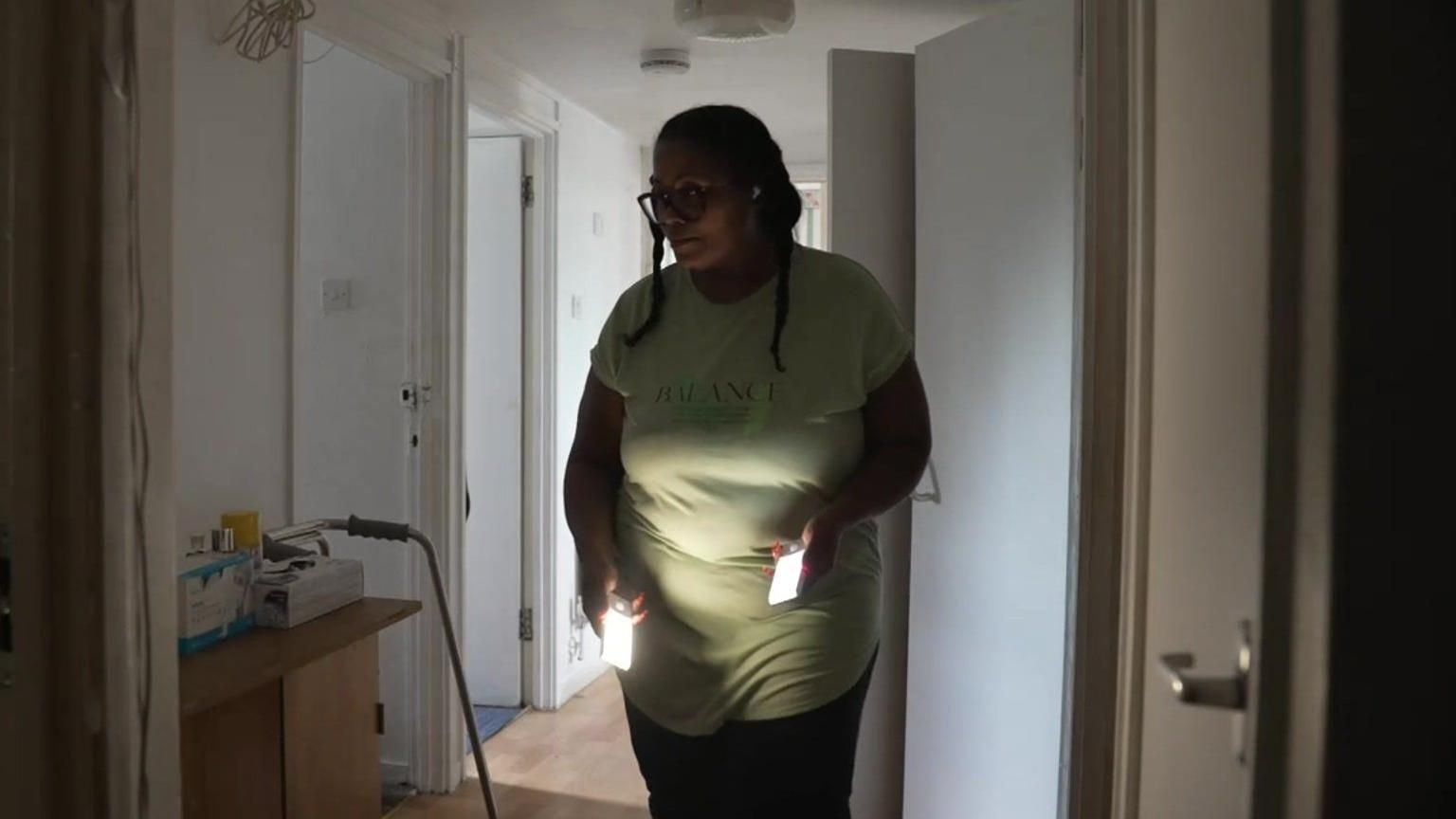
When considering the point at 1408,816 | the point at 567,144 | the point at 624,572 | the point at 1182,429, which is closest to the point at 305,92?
the point at 567,144

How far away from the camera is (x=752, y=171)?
130cm

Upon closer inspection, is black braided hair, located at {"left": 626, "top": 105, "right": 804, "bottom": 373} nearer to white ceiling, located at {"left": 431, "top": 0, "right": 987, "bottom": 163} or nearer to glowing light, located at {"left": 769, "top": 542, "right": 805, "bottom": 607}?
glowing light, located at {"left": 769, "top": 542, "right": 805, "bottom": 607}

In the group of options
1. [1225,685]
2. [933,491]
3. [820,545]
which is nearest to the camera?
[1225,685]

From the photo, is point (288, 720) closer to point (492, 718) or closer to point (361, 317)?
point (361, 317)

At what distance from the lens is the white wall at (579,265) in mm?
3758

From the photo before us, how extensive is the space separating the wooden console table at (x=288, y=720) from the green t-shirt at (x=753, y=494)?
634 mm

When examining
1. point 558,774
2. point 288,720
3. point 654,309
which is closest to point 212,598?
point 288,720

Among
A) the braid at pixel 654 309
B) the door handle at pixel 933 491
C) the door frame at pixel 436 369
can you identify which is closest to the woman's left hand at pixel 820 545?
the braid at pixel 654 309

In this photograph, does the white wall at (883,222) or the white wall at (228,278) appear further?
the white wall at (883,222)

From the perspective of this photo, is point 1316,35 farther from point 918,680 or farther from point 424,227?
point 424,227

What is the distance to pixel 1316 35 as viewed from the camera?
560mm

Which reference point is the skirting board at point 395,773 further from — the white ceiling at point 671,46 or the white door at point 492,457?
the white ceiling at point 671,46

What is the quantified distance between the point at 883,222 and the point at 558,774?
1.83 metres

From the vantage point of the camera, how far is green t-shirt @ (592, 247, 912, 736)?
1225 mm
